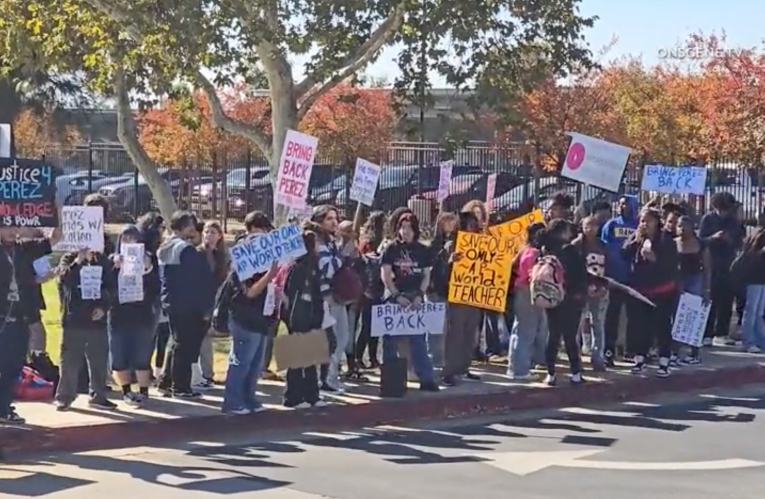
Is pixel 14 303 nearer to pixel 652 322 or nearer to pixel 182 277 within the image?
pixel 182 277

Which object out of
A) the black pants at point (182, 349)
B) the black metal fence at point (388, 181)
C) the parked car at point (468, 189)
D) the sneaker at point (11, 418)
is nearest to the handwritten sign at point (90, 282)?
the black pants at point (182, 349)

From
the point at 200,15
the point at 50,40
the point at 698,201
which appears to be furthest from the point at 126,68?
the point at 698,201

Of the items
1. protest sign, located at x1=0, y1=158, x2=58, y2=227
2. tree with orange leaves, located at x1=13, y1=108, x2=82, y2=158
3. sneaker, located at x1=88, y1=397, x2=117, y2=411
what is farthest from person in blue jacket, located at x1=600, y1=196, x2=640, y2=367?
tree with orange leaves, located at x1=13, y1=108, x2=82, y2=158

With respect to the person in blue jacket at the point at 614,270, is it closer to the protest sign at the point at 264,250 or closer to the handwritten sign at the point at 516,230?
the handwritten sign at the point at 516,230

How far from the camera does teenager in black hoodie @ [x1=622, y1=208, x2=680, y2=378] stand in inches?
585

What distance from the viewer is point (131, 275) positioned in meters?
12.0

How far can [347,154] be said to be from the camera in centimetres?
3519

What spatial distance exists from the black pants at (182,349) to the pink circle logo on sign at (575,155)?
5748 mm

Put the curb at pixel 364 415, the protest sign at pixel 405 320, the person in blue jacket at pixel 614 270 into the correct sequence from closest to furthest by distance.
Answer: the curb at pixel 364 415 < the protest sign at pixel 405 320 < the person in blue jacket at pixel 614 270

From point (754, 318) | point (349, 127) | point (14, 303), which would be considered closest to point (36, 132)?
point (349, 127)

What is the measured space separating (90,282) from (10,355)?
952mm

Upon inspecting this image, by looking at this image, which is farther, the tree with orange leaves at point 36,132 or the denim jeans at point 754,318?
the tree with orange leaves at point 36,132

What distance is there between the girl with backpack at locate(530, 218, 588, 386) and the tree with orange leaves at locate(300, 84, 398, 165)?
20767mm

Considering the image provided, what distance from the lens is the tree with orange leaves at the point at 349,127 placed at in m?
35.5
